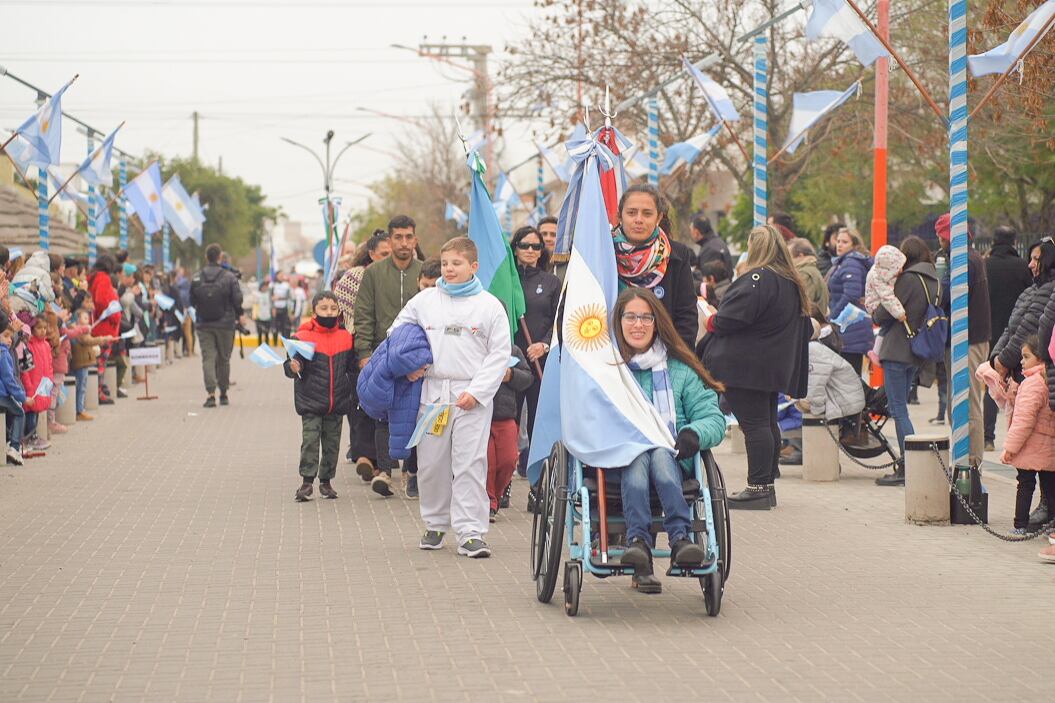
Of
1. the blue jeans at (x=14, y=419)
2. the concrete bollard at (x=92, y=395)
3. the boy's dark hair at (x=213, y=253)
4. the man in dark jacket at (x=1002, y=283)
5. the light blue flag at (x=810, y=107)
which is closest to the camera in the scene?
the blue jeans at (x=14, y=419)

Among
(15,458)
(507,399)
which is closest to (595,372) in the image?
(507,399)

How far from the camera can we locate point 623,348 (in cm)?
782

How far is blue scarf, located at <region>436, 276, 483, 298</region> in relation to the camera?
925 centimetres

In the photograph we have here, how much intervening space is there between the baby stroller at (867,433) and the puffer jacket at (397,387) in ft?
16.4

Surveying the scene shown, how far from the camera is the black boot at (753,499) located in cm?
1120

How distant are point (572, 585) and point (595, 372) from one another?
1022 mm

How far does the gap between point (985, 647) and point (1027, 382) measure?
3.07m

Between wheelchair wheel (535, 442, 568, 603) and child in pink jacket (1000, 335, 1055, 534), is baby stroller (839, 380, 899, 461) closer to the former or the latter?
child in pink jacket (1000, 335, 1055, 534)

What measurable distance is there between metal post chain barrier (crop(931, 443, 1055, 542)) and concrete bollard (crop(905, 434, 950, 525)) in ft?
0.08

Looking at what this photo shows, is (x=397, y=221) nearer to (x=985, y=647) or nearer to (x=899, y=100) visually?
(x=985, y=647)

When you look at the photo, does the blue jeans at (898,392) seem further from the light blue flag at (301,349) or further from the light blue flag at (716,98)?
the light blue flag at (716,98)

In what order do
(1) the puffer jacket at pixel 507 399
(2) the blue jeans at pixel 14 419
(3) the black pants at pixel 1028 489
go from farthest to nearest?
1. (2) the blue jeans at pixel 14 419
2. (1) the puffer jacket at pixel 507 399
3. (3) the black pants at pixel 1028 489

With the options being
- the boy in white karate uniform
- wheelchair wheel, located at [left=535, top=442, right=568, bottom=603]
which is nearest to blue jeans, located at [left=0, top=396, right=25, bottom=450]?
the boy in white karate uniform

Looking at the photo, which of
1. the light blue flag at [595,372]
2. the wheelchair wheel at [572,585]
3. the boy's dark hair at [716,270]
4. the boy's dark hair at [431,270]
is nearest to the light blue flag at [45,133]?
the boy's dark hair at [716,270]
